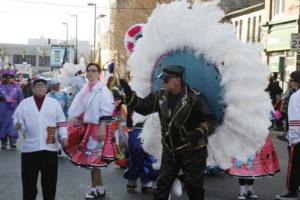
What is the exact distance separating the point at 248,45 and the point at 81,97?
123 inches

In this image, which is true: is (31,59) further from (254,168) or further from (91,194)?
(254,168)

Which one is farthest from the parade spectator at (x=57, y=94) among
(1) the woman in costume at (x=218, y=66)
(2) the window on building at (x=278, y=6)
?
(2) the window on building at (x=278, y=6)

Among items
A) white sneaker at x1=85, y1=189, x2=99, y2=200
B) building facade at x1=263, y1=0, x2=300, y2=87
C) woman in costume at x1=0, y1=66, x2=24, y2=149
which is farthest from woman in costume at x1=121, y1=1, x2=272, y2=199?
building facade at x1=263, y1=0, x2=300, y2=87

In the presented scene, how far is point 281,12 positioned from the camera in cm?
2791

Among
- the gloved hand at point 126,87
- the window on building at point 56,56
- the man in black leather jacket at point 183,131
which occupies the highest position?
the window on building at point 56,56

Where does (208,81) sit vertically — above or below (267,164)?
above

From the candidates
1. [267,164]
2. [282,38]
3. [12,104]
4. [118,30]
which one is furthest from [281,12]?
[267,164]

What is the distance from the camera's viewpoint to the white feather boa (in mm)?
5074

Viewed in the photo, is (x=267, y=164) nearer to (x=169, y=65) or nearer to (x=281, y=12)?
(x=169, y=65)

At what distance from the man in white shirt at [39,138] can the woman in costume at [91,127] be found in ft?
3.52

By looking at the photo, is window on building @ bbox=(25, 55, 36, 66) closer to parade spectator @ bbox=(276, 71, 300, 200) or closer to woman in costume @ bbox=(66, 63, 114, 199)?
woman in costume @ bbox=(66, 63, 114, 199)

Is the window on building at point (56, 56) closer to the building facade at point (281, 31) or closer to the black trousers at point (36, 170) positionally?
the building facade at point (281, 31)

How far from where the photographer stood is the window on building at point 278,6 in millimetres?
27925

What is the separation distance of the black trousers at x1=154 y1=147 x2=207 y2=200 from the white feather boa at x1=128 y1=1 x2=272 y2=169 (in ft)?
0.97
